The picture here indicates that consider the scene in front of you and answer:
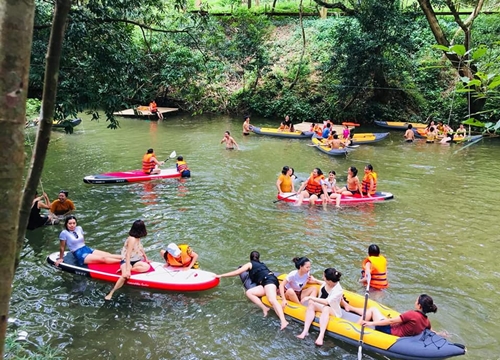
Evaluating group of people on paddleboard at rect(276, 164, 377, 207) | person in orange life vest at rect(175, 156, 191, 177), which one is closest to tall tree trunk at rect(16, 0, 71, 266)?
group of people on paddleboard at rect(276, 164, 377, 207)

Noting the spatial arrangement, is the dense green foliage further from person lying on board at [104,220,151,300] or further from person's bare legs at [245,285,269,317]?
person's bare legs at [245,285,269,317]

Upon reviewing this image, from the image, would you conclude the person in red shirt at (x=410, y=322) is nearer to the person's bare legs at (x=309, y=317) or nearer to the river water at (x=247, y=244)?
the river water at (x=247, y=244)

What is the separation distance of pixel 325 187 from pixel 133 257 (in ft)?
19.3

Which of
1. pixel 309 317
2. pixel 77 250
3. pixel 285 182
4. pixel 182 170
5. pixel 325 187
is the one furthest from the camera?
pixel 182 170

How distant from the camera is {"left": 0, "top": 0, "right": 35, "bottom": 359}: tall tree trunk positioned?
→ 4.56 ft

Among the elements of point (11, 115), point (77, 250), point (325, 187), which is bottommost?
point (77, 250)

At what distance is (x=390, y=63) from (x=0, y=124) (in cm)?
2340

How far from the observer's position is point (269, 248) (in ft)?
28.5

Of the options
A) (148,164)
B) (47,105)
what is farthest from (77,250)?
(148,164)

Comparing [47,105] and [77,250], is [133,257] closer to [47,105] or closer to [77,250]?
[77,250]

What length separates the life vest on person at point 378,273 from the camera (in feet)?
22.6

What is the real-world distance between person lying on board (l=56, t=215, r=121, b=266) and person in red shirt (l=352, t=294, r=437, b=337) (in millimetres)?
4465

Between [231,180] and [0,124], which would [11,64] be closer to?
[0,124]

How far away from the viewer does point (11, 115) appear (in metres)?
1.40
